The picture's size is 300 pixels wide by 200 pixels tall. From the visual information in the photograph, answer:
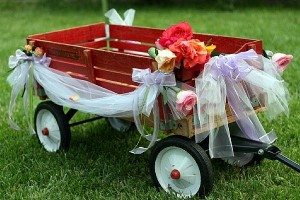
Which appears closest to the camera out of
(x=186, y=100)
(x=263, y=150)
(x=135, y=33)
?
(x=186, y=100)

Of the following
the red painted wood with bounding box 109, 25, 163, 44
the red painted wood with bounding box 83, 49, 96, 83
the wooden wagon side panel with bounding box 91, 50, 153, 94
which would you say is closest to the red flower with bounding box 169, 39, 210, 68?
the wooden wagon side panel with bounding box 91, 50, 153, 94

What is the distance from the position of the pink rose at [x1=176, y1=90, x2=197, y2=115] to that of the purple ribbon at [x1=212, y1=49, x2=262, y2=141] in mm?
157

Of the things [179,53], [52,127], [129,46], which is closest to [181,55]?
[179,53]

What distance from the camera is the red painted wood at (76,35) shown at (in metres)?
3.74

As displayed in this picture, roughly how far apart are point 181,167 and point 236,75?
54 cm

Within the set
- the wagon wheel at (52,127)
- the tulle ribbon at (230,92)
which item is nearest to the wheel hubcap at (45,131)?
the wagon wheel at (52,127)

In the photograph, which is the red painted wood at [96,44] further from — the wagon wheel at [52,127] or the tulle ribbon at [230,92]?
the tulle ribbon at [230,92]

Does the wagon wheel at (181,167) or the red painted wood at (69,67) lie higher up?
the red painted wood at (69,67)

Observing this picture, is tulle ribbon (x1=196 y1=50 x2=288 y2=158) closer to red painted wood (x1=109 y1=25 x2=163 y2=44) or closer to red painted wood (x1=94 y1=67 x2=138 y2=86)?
red painted wood (x1=94 y1=67 x2=138 y2=86)

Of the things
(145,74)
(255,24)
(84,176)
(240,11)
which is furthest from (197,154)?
(240,11)

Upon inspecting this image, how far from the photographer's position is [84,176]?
3.20 meters

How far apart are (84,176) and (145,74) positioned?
0.84 m

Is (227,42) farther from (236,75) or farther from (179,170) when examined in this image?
(179,170)

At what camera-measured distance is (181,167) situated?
9.14 feet
